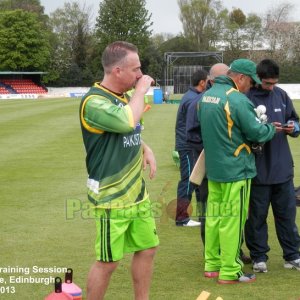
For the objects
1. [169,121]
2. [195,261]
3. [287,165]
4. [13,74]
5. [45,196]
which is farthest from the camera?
[13,74]

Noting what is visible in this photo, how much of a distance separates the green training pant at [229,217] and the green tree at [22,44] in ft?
239

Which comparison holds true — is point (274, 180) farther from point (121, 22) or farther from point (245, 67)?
point (121, 22)

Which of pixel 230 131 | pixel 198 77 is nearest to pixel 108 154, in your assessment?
pixel 230 131

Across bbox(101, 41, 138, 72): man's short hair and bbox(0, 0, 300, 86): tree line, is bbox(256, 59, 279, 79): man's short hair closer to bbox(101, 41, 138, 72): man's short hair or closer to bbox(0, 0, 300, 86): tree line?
bbox(101, 41, 138, 72): man's short hair

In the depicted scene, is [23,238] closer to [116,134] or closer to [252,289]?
[252,289]

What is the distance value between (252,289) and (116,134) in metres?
2.14

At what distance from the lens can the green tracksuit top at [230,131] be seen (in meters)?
5.53

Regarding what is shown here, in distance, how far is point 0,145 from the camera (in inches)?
685

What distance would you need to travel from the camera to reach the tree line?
76812 mm

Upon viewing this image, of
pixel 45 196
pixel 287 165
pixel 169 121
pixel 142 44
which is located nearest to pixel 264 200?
pixel 287 165

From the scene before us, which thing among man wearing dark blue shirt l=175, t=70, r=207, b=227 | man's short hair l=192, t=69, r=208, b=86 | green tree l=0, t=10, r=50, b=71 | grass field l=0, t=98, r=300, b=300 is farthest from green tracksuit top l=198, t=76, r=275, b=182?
green tree l=0, t=10, r=50, b=71

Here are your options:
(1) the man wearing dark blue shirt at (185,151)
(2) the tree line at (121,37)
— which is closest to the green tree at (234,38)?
(2) the tree line at (121,37)

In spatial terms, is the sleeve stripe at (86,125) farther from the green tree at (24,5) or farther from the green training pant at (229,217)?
the green tree at (24,5)

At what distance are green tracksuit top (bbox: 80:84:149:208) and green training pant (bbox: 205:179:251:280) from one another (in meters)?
1.31
